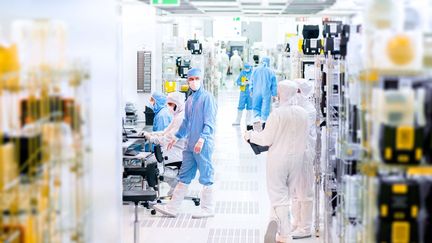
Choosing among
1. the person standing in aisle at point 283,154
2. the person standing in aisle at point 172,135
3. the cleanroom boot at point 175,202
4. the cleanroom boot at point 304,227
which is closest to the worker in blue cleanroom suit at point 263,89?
the person standing in aisle at point 172,135

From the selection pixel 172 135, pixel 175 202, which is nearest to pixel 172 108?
pixel 172 135

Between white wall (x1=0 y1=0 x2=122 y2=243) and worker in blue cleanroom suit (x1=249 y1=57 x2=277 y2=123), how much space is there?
7963mm

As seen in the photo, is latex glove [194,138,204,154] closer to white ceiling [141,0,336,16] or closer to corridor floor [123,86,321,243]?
corridor floor [123,86,321,243]

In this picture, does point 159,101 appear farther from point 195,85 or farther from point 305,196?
point 305,196

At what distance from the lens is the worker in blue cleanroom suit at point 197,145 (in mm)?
7398

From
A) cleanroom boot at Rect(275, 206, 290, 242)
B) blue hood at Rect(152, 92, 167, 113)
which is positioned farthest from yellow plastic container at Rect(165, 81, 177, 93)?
cleanroom boot at Rect(275, 206, 290, 242)

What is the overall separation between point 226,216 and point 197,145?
987mm

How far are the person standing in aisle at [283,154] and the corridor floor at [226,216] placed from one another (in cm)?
49

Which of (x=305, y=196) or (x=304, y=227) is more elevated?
(x=305, y=196)

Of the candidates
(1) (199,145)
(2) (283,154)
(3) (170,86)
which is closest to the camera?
(2) (283,154)

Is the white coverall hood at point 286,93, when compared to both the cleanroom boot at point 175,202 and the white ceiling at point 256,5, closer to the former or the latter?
the white ceiling at point 256,5

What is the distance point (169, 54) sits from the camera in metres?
12.5

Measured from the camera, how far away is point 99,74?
4141 mm

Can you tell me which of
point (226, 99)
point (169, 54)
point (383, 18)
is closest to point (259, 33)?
point (226, 99)
